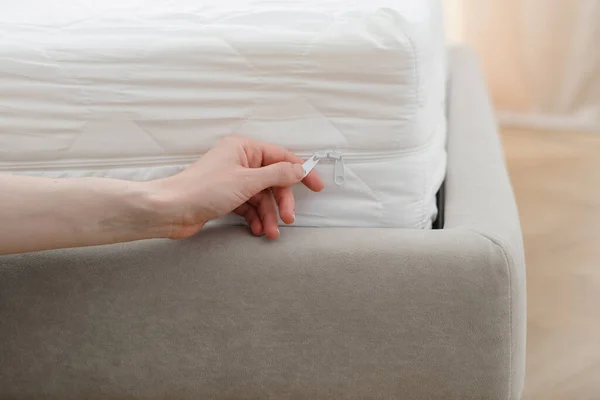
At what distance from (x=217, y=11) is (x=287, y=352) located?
0.48m

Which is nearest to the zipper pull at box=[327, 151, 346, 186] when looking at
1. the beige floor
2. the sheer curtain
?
the beige floor

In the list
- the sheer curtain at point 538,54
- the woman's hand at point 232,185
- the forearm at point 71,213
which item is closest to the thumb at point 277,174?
the woman's hand at point 232,185

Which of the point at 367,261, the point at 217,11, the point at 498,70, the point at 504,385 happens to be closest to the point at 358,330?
the point at 367,261

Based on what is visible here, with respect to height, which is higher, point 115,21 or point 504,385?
point 115,21

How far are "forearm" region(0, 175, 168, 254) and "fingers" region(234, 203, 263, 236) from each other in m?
0.13

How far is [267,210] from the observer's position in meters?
1.03

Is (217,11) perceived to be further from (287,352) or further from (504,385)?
(504,385)

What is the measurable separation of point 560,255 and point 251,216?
3.15 ft

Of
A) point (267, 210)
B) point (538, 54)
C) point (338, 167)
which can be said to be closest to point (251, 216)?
point (267, 210)

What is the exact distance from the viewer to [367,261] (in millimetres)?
972

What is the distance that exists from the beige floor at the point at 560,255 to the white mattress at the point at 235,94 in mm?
519

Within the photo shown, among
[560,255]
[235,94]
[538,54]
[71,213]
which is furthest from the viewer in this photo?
[538,54]

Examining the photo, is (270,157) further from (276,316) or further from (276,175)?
(276,316)

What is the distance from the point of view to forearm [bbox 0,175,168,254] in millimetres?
906
